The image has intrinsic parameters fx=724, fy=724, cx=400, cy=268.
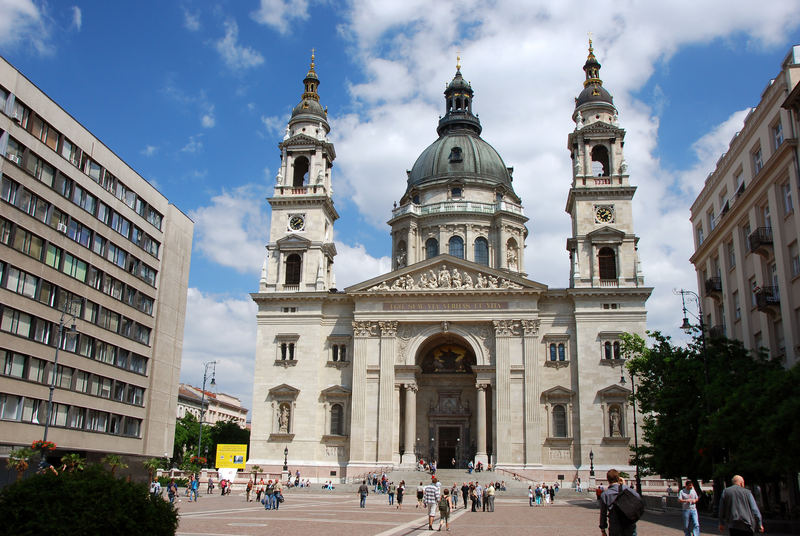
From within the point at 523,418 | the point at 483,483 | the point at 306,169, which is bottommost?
the point at 483,483

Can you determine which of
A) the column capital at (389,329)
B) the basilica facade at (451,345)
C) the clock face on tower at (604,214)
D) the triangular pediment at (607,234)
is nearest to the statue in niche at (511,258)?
the basilica facade at (451,345)

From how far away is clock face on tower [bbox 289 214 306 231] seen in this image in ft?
208

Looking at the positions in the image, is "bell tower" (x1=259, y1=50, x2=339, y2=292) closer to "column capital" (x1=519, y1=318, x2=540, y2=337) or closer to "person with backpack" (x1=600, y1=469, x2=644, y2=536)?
"column capital" (x1=519, y1=318, x2=540, y2=337)

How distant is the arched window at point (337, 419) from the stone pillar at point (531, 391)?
14485 millimetres

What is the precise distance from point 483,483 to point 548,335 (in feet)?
44.9

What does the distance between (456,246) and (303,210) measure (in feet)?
50.8

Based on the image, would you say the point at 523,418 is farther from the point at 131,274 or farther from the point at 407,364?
the point at 131,274

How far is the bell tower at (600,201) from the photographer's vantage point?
192ft

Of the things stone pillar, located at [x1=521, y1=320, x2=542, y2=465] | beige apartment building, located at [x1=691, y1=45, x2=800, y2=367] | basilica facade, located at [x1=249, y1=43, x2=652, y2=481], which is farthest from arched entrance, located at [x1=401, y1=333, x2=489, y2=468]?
beige apartment building, located at [x1=691, y1=45, x2=800, y2=367]

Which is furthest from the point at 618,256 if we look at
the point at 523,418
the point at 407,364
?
the point at 407,364

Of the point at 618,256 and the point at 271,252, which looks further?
the point at 271,252

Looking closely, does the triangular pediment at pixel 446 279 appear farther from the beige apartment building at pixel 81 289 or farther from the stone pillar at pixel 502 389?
the beige apartment building at pixel 81 289

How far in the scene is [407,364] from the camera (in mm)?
57625

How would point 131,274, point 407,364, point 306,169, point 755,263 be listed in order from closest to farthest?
1. point 755,263
2. point 131,274
3. point 407,364
4. point 306,169
